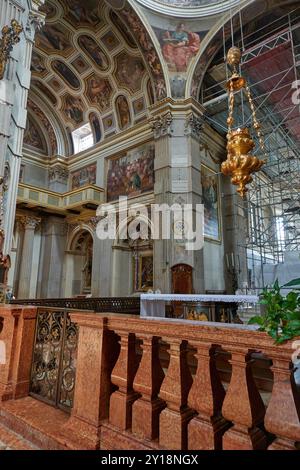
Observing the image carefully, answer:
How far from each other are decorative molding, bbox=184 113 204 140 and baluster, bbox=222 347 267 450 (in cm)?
1104

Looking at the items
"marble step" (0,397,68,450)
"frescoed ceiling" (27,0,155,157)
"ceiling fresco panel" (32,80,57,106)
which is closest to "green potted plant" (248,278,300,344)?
"marble step" (0,397,68,450)

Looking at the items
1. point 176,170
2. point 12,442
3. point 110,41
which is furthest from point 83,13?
point 12,442

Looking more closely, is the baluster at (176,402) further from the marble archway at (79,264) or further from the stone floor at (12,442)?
the marble archway at (79,264)

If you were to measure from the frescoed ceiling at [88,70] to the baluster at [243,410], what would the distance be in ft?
43.3

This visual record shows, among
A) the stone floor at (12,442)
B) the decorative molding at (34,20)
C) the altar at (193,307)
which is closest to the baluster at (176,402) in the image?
the stone floor at (12,442)

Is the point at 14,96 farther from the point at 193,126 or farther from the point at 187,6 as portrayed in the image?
the point at 187,6

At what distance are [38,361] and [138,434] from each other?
1391 mm

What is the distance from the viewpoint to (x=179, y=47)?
38.1ft

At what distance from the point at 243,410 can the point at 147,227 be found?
36.7 ft

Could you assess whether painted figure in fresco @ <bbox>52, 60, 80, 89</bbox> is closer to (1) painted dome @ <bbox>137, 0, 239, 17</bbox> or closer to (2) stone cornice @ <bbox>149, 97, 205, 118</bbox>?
(1) painted dome @ <bbox>137, 0, 239, 17</bbox>

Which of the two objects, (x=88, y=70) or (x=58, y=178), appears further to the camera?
(x=58, y=178)

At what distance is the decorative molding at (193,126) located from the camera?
1127 cm

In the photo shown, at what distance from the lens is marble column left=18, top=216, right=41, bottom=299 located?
13.8 meters
